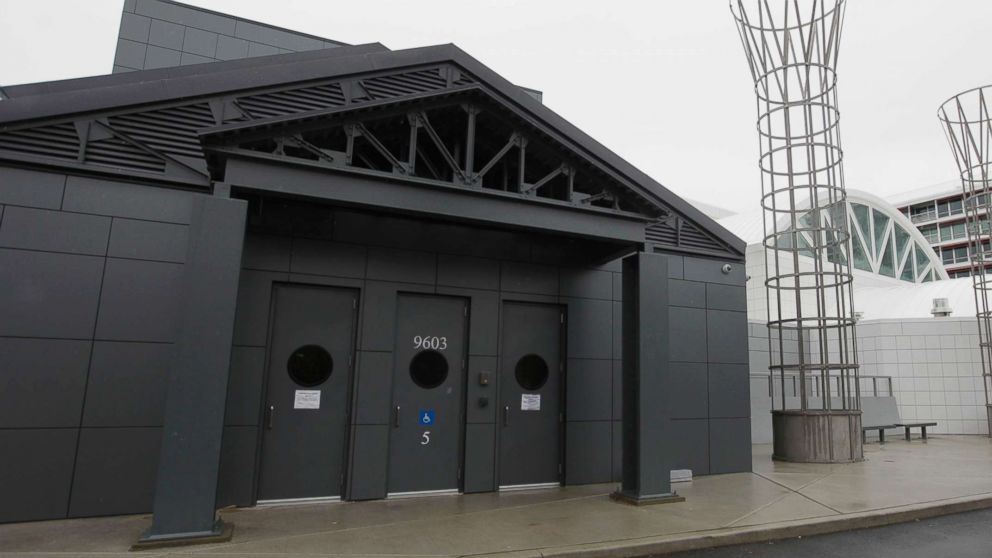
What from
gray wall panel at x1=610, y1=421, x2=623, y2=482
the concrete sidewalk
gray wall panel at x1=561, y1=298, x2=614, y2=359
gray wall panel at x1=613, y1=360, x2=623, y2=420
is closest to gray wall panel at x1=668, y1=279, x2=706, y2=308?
gray wall panel at x1=561, y1=298, x2=614, y2=359

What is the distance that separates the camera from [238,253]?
593 centimetres

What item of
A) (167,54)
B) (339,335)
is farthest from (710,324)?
(167,54)

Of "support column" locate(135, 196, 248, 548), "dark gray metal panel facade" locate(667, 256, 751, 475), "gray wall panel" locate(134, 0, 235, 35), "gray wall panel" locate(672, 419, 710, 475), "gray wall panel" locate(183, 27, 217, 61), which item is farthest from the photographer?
"gray wall panel" locate(183, 27, 217, 61)

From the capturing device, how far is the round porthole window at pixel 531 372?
8797 millimetres

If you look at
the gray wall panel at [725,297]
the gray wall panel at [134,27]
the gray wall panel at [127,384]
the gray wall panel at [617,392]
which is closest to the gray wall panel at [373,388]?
the gray wall panel at [127,384]

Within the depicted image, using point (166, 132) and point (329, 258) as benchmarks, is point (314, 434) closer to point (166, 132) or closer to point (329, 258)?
point (329, 258)

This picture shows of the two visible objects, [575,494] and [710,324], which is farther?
[710,324]

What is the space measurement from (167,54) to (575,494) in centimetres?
1246

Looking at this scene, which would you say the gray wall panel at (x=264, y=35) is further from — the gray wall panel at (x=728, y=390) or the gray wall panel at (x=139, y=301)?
the gray wall panel at (x=728, y=390)

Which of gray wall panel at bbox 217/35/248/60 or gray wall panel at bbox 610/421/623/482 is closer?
gray wall panel at bbox 610/421/623/482

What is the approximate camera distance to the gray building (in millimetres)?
6090

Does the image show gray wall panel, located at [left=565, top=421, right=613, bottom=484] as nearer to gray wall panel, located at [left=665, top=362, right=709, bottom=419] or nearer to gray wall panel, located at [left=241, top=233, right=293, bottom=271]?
gray wall panel, located at [left=665, top=362, right=709, bottom=419]

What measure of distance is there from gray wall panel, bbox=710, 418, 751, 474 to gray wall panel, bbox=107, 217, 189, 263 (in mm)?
8551

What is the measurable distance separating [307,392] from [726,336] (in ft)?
23.4
